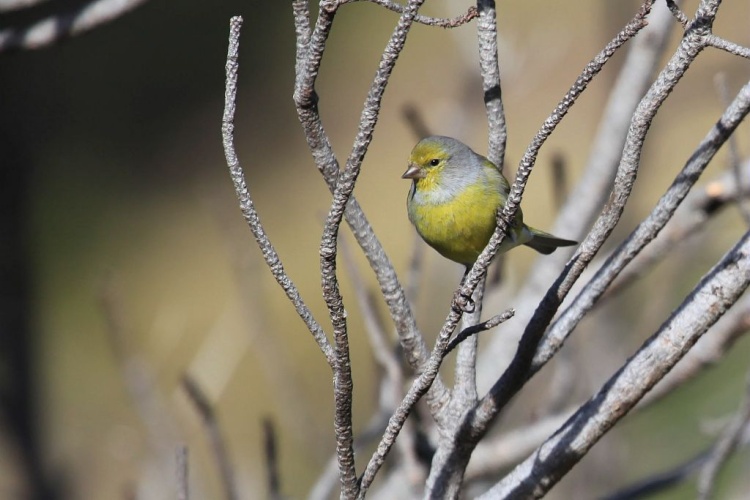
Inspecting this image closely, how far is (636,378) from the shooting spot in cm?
147

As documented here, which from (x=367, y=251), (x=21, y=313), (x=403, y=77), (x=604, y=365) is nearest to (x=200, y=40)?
(x=403, y=77)

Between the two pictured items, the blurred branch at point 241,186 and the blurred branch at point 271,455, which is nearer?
the blurred branch at point 241,186

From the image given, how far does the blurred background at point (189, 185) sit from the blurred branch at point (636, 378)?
3.89 metres

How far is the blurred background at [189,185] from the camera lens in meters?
5.54

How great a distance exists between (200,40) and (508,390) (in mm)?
4696

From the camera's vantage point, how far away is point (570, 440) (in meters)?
1.48

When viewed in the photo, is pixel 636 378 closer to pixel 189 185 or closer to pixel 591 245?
pixel 591 245

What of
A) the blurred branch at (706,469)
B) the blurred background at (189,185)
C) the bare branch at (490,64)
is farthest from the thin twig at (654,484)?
the blurred background at (189,185)

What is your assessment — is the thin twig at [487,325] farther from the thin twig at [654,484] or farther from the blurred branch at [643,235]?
the thin twig at [654,484]

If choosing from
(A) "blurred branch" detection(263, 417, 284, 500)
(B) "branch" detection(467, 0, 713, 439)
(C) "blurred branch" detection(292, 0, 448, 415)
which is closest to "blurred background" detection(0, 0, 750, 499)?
(A) "blurred branch" detection(263, 417, 284, 500)

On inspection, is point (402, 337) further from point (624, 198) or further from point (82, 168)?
point (82, 168)

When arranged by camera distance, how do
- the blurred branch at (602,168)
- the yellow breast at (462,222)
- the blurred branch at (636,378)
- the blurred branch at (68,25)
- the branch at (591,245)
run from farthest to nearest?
the yellow breast at (462,222) < the blurred branch at (602,168) < the blurred branch at (68,25) < the blurred branch at (636,378) < the branch at (591,245)

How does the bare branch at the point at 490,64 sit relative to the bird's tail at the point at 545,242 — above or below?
above

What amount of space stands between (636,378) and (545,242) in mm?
1109
